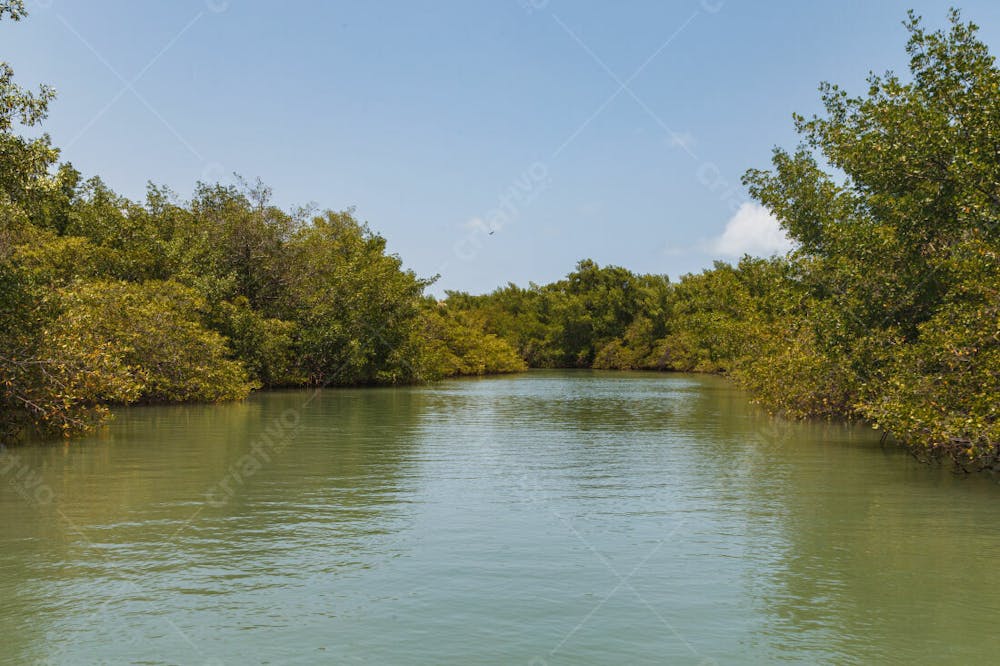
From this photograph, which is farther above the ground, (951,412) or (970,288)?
(970,288)

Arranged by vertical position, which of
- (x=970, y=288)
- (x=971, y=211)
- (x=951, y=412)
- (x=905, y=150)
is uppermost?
(x=905, y=150)

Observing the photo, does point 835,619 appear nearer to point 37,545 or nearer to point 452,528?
point 452,528

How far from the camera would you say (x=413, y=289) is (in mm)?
64875

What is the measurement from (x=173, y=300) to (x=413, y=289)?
81.9 ft

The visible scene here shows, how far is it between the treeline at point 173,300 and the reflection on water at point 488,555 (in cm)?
278

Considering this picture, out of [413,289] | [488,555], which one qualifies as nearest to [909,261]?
[488,555]

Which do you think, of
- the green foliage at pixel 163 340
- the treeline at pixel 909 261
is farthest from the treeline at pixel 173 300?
the treeline at pixel 909 261

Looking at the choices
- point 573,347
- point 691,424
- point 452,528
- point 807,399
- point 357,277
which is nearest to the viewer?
point 452,528

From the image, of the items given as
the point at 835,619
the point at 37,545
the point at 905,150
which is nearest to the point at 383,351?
the point at 905,150

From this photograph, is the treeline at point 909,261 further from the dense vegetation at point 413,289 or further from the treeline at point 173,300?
the treeline at point 173,300

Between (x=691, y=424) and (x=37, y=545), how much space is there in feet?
81.9

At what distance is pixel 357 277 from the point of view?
5744 cm

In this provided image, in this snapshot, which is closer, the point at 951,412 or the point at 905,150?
the point at 951,412

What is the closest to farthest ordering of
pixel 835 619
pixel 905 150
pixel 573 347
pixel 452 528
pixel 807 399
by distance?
1. pixel 835 619
2. pixel 452 528
3. pixel 905 150
4. pixel 807 399
5. pixel 573 347
